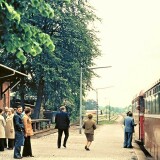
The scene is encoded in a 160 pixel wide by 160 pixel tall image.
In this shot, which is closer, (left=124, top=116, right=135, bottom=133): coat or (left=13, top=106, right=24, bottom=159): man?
(left=13, top=106, right=24, bottom=159): man

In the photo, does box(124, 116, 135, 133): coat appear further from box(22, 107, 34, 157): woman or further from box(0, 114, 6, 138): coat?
box(22, 107, 34, 157): woman

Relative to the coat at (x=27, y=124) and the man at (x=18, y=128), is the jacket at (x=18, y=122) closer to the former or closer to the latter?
the man at (x=18, y=128)

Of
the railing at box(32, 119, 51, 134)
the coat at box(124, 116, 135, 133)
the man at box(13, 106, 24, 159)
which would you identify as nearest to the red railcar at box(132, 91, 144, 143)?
the coat at box(124, 116, 135, 133)

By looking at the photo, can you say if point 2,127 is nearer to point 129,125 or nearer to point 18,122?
point 18,122

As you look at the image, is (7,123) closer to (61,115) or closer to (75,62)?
(61,115)

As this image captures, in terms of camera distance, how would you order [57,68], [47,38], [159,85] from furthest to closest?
[57,68], [159,85], [47,38]

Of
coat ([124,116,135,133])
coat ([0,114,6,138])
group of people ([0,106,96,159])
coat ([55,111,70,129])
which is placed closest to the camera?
group of people ([0,106,96,159])

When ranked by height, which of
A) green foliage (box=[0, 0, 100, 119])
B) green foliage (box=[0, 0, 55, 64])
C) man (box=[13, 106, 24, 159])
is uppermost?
green foliage (box=[0, 0, 100, 119])

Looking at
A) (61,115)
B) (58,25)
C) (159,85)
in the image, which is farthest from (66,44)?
(159,85)

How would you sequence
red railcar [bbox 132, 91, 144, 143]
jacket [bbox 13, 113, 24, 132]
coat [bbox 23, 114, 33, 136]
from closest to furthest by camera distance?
jacket [bbox 13, 113, 24, 132], coat [bbox 23, 114, 33, 136], red railcar [bbox 132, 91, 144, 143]

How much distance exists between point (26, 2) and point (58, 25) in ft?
136

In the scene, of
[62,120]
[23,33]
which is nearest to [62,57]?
[62,120]

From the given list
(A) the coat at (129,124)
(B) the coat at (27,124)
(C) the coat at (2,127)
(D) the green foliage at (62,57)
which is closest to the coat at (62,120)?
(A) the coat at (129,124)

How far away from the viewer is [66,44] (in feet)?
176
